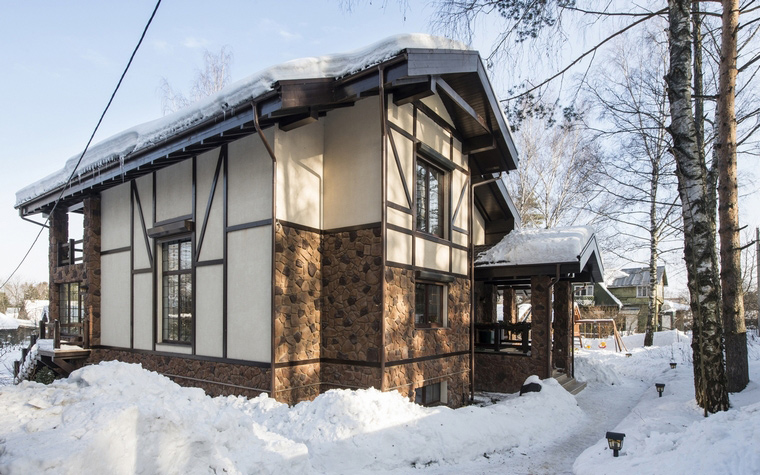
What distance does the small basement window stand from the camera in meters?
8.75

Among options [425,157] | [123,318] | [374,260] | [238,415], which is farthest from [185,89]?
[238,415]

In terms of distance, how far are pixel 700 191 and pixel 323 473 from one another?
6.80m

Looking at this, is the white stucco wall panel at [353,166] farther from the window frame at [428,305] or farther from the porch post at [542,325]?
the porch post at [542,325]

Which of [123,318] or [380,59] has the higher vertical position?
[380,59]

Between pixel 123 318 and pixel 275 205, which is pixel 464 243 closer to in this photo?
pixel 275 205

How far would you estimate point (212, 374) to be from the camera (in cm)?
802

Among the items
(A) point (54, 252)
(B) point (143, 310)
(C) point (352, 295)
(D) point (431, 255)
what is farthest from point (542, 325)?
(A) point (54, 252)

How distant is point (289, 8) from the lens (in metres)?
5.90

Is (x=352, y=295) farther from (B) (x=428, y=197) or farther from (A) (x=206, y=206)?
(A) (x=206, y=206)

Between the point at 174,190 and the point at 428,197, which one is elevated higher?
the point at 174,190

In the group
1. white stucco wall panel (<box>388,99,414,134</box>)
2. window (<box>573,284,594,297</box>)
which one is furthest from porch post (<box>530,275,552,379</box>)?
window (<box>573,284,594,297</box>)

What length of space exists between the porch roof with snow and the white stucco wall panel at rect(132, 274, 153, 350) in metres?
7.33

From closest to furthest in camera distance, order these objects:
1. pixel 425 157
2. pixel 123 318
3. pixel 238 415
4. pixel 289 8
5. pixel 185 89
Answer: pixel 238 415 < pixel 289 8 < pixel 425 157 < pixel 123 318 < pixel 185 89

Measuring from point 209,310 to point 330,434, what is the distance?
11.8 feet
